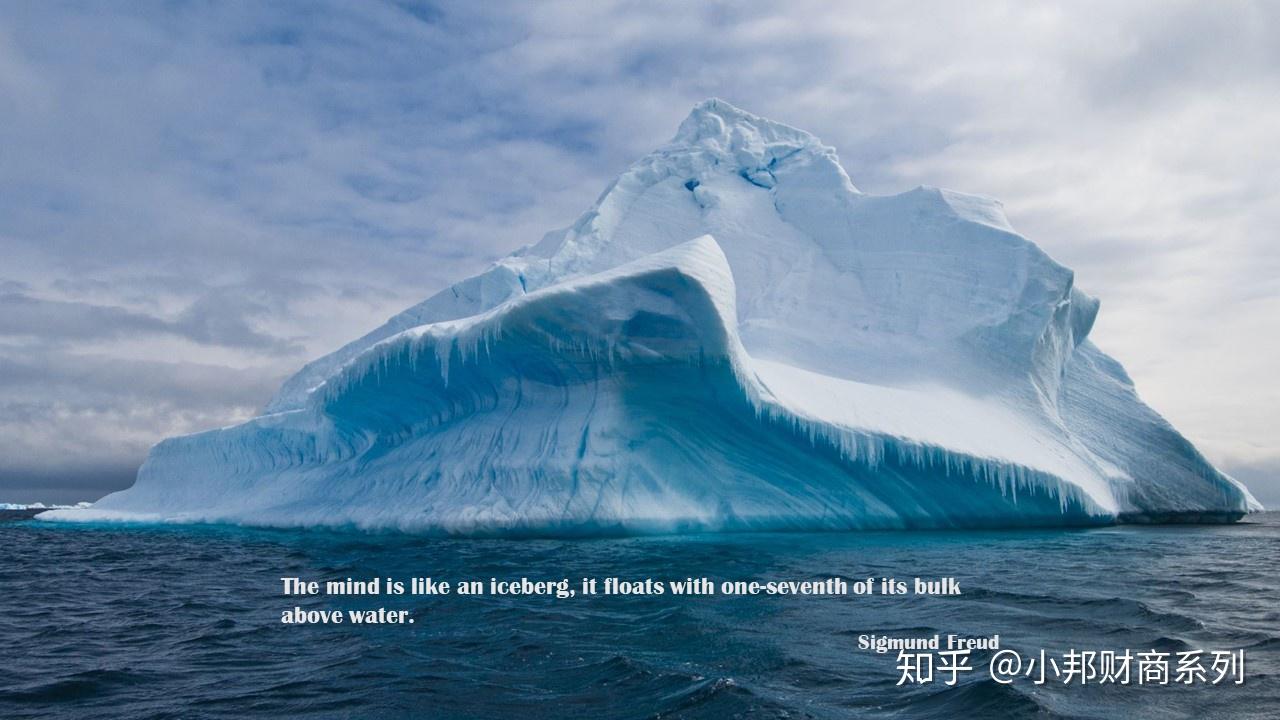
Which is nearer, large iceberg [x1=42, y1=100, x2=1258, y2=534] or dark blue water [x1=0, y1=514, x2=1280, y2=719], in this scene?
dark blue water [x1=0, y1=514, x2=1280, y2=719]

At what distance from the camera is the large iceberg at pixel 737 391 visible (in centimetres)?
1140

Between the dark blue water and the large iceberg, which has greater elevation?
the large iceberg

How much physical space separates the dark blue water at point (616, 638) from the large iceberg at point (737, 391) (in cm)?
309

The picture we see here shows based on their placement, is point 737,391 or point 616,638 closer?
point 616,638

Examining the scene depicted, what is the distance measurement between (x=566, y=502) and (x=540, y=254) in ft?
40.8

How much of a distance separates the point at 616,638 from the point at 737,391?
6776 millimetres

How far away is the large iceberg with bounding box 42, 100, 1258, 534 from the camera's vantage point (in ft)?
37.4

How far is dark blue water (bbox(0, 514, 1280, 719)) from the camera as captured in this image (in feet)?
11.5

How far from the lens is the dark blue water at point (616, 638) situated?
3502 millimetres

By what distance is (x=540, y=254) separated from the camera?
22625 mm

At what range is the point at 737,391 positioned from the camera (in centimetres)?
1123

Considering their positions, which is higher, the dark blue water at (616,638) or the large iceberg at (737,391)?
the large iceberg at (737,391)

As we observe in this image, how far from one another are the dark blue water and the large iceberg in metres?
3.09

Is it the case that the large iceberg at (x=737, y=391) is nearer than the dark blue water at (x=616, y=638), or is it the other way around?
the dark blue water at (x=616, y=638)
